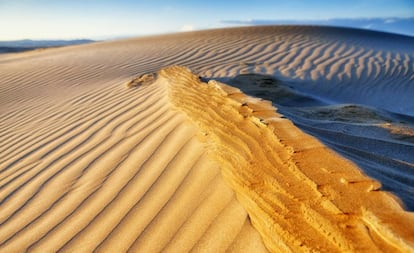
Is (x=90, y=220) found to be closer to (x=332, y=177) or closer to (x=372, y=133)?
(x=332, y=177)

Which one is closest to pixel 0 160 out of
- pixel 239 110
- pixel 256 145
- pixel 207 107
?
pixel 207 107

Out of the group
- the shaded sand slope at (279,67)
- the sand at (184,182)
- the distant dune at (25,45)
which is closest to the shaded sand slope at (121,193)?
the sand at (184,182)

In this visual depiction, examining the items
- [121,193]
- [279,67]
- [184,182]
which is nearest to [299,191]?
[184,182]

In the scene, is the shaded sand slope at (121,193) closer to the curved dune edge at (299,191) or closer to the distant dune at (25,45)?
the curved dune edge at (299,191)

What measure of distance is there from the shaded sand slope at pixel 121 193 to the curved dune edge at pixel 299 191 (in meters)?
0.10

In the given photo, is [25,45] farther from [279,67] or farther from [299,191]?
[299,191]

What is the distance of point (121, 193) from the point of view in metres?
1.98

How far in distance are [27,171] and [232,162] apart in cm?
159

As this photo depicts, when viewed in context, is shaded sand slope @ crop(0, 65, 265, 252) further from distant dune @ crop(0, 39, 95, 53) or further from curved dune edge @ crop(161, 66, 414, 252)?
distant dune @ crop(0, 39, 95, 53)

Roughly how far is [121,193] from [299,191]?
39.1 inches

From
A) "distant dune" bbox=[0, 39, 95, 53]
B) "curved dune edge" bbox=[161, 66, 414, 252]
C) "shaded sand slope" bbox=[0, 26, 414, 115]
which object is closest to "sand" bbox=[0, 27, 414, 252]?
"curved dune edge" bbox=[161, 66, 414, 252]

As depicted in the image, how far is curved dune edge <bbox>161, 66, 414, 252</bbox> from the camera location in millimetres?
1151

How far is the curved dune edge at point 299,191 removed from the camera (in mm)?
1151

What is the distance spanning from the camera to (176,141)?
2.47m
